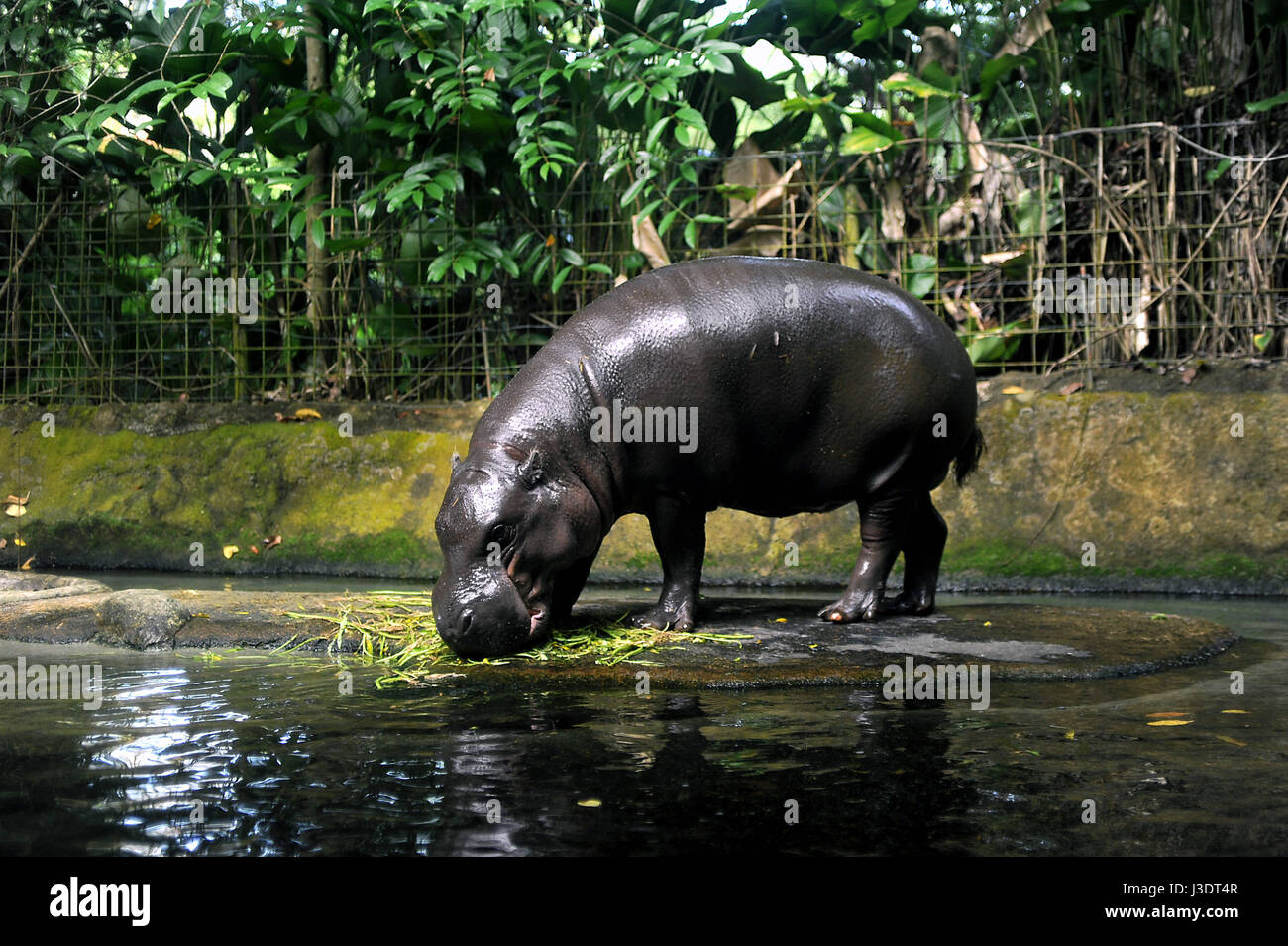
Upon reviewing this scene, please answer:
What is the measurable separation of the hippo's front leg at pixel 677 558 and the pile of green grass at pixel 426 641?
0.11 m

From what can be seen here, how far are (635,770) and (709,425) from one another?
2031 mm

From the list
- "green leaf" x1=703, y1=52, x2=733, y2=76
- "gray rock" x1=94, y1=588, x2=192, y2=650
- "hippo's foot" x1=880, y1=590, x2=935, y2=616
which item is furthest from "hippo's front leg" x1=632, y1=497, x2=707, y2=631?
"green leaf" x1=703, y1=52, x2=733, y2=76

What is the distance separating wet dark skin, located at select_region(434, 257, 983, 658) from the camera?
4.80 meters

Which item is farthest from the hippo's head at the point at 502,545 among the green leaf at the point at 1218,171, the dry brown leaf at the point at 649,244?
the green leaf at the point at 1218,171

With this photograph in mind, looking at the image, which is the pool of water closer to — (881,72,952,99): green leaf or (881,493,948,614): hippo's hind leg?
(881,493,948,614): hippo's hind leg

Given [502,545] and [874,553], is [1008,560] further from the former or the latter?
[502,545]

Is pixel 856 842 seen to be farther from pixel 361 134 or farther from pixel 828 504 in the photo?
pixel 361 134

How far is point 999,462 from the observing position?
26.6ft

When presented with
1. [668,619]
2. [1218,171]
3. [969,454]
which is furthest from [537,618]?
[1218,171]

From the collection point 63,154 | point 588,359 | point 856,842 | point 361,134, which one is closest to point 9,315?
point 63,154

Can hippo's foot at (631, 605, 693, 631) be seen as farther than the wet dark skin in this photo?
Yes

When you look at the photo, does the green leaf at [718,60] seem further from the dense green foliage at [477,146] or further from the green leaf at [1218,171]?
the green leaf at [1218,171]

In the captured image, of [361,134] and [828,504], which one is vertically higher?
[361,134]
